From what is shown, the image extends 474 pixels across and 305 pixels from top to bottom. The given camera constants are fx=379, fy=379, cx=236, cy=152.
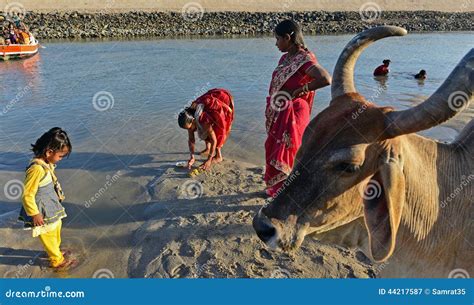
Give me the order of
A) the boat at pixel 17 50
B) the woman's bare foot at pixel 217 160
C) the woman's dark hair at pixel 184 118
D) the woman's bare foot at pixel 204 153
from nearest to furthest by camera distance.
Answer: the woman's dark hair at pixel 184 118, the woman's bare foot at pixel 217 160, the woman's bare foot at pixel 204 153, the boat at pixel 17 50

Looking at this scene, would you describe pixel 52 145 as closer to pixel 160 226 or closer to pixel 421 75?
pixel 160 226

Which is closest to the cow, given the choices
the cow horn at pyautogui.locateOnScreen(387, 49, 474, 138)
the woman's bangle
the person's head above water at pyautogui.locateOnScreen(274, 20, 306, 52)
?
the cow horn at pyautogui.locateOnScreen(387, 49, 474, 138)

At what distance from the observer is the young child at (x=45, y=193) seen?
3541mm

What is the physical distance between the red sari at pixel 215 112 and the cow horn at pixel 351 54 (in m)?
3.60

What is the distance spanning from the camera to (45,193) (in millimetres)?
3713

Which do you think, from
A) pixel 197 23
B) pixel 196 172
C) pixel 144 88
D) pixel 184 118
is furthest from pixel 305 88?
pixel 197 23

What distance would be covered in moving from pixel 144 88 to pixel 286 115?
8.40 meters

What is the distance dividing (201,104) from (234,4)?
1690 inches

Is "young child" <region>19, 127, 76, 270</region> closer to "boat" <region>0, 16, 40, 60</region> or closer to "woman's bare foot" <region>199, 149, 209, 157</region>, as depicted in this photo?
"woman's bare foot" <region>199, 149, 209, 157</region>

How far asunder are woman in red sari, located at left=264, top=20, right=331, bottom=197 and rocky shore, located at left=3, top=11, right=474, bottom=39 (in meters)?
24.9

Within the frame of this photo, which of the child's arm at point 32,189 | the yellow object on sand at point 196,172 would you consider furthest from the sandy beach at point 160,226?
the child's arm at point 32,189

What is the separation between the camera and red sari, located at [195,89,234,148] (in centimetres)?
593

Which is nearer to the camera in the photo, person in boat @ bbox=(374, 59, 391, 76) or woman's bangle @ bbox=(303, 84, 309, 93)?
woman's bangle @ bbox=(303, 84, 309, 93)

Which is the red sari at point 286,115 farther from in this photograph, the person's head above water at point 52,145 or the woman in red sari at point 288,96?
the person's head above water at point 52,145
